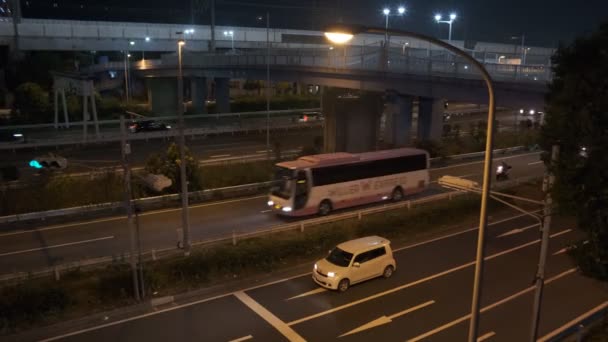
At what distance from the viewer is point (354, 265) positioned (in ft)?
51.6

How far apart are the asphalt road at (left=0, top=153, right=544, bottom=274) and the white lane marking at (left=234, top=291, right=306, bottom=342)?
4.96 meters

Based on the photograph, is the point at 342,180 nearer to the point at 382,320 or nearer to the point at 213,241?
the point at 213,241

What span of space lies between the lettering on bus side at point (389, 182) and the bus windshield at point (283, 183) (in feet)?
Answer: 16.0

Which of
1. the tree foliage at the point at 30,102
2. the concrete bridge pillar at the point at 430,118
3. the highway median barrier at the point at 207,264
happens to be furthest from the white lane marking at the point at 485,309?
the tree foliage at the point at 30,102

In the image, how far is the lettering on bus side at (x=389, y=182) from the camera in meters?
24.4

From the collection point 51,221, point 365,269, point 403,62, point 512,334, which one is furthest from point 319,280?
point 403,62

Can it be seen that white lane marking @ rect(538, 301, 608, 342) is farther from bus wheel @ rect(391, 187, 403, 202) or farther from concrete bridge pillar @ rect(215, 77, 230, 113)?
concrete bridge pillar @ rect(215, 77, 230, 113)

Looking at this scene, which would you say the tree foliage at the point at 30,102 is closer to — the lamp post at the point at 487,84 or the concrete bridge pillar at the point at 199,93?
the concrete bridge pillar at the point at 199,93

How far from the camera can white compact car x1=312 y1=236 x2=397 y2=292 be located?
15.5 m

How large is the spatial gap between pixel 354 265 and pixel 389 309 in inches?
72.5

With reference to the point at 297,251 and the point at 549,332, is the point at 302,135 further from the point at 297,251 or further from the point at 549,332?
the point at 549,332

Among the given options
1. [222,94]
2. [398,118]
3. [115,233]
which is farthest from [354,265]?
[222,94]

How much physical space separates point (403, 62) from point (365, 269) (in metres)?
18.5

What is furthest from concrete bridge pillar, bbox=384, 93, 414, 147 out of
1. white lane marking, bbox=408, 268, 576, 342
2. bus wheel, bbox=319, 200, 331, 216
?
white lane marking, bbox=408, 268, 576, 342
